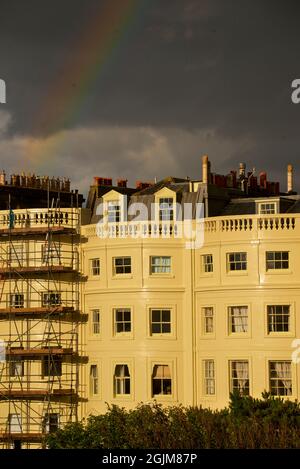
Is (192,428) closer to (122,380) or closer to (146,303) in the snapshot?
(122,380)

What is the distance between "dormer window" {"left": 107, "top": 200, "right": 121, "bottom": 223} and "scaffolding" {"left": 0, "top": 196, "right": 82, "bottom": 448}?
176 centimetres

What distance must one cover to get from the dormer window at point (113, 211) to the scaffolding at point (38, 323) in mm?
1765

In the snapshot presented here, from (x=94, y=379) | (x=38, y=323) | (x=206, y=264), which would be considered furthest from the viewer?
(x=38, y=323)

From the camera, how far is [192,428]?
8600cm

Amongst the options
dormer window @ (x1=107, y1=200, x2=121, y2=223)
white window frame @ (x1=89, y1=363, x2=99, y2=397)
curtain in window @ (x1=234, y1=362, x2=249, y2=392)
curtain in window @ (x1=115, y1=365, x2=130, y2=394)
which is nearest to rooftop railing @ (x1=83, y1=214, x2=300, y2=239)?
dormer window @ (x1=107, y1=200, x2=121, y2=223)

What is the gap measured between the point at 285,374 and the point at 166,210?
11999 mm

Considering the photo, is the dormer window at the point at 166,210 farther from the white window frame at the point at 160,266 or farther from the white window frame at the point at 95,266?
the white window frame at the point at 95,266

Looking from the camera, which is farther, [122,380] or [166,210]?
[166,210]

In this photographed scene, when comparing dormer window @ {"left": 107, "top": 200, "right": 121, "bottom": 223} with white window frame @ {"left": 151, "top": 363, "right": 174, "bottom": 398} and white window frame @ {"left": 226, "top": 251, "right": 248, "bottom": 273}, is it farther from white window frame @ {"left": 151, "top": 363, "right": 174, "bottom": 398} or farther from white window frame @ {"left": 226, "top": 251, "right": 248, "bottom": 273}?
white window frame @ {"left": 151, "top": 363, "right": 174, "bottom": 398}

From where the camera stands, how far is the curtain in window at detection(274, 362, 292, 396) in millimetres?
94938

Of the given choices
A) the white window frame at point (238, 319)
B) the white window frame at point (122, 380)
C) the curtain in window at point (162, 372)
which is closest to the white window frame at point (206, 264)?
the white window frame at point (238, 319)

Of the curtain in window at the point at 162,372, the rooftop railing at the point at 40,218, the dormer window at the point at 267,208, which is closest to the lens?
the curtain in window at the point at 162,372

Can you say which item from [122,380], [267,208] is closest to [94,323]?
[122,380]

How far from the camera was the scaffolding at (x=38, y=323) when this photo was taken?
101188 millimetres
